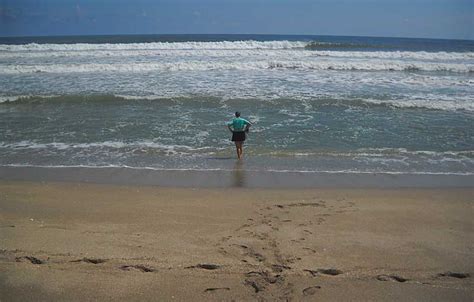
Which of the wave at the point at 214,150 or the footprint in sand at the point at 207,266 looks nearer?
the footprint in sand at the point at 207,266

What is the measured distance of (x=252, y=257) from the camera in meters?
4.52

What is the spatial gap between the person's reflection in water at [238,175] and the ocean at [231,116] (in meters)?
0.19

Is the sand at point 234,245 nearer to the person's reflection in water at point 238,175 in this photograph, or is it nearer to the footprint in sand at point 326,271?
the footprint in sand at point 326,271

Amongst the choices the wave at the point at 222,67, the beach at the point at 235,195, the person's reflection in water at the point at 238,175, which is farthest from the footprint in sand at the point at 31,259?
the wave at the point at 222,67

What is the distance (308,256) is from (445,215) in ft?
9.48

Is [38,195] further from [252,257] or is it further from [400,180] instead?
[400,180]

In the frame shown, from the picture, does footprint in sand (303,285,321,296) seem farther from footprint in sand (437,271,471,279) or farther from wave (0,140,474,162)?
wave (0,140,474,162)

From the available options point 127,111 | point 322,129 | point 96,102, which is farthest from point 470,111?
point 96,102

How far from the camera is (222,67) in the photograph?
25188 mm

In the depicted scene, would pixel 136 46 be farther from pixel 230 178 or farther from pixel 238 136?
pixel 230 178

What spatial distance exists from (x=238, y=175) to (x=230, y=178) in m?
0.24

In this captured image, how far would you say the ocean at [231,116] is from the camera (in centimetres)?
930

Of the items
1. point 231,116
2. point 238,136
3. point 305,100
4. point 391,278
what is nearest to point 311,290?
point 391,278

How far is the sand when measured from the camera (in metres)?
3.89
